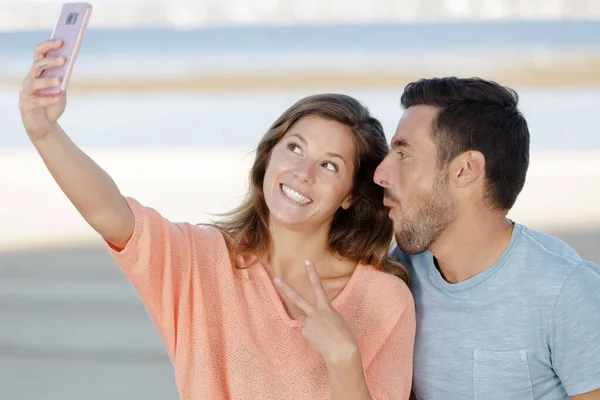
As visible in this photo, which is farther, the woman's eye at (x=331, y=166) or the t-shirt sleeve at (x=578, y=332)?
the woman's eye at (x=331, y=166)

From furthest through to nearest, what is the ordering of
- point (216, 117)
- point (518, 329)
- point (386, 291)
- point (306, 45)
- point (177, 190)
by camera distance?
point (306, 45), point (216, 117), point (177, 190), point (386, 291), point (518, 329)

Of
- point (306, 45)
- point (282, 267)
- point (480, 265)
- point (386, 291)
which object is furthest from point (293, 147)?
point (306, 45)

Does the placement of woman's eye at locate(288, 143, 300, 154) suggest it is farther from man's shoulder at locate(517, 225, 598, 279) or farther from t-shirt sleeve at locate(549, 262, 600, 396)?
t-shirt sleeve at locate(549, 262, 600, 396)

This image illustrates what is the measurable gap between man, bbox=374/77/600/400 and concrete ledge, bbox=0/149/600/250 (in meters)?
2.64

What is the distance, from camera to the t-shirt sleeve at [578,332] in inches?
87.5

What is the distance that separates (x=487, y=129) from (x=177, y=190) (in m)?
3.90

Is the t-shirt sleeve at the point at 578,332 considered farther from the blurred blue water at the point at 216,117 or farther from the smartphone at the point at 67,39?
the blurred blue water at the point at 216,117

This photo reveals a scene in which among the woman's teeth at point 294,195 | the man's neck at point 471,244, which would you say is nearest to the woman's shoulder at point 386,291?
the man's neck at point 471,244

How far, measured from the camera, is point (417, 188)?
242cm

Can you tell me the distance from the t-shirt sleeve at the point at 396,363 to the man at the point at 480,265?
0.19 ft

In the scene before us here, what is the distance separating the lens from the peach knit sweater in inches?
85.5

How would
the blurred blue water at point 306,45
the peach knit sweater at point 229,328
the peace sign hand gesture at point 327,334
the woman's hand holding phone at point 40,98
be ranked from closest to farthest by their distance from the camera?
the woman's hand holding phone at point 40,98, the peace sign hand gesture at point 327,334, the peach knit sweater at point 229,328, the blurred blue water at point 306,45

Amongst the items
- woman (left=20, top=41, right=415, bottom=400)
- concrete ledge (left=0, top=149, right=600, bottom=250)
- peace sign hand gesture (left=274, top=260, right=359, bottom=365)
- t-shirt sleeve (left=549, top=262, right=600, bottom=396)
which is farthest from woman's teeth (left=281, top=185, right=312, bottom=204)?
concrete ledge (left=0, top=149, right=600, bottom=250)

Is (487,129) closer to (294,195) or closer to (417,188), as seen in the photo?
(417,188)
